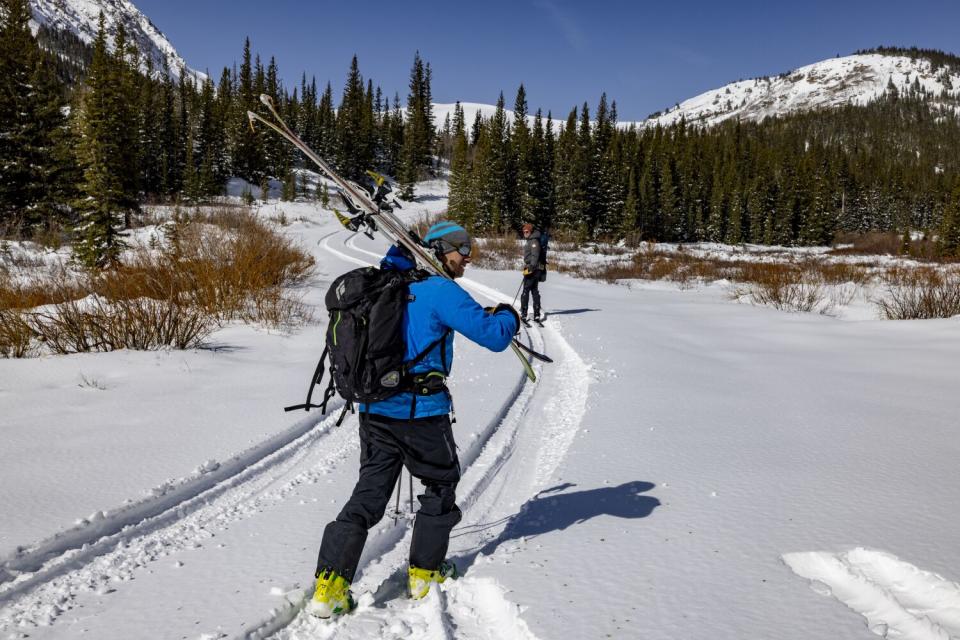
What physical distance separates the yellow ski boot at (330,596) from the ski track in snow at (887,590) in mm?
2190

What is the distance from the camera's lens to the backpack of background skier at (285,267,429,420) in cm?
243

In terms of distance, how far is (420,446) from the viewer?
2582 millimetres

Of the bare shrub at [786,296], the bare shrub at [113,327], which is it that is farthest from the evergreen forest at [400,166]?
the bare shrub at [786,296]

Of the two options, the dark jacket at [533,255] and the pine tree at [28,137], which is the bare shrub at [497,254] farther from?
the pine tree at [28,137]

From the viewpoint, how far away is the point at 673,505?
3.46 m

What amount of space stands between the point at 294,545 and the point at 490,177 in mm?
52507

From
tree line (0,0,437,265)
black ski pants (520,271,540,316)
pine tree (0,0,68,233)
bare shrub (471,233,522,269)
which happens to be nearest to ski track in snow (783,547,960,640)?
black ski pants (520,271,540,316)

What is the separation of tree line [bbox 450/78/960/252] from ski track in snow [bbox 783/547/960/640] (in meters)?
36.9

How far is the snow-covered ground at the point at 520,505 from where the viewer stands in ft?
7.77

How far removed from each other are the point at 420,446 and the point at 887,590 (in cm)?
223

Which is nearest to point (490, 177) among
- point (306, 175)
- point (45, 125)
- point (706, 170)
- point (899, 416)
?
point (306, 175)

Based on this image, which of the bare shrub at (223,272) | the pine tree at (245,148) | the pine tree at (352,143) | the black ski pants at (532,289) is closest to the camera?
the bare shrub at (223,272)

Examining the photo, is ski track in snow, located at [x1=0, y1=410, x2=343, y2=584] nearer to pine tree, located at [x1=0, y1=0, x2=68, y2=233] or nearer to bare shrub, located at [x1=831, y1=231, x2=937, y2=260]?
pine tree, located at [x1=0, y1=0, x2=68, y2=233]

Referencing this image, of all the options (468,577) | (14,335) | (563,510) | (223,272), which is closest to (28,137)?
(223,272)
